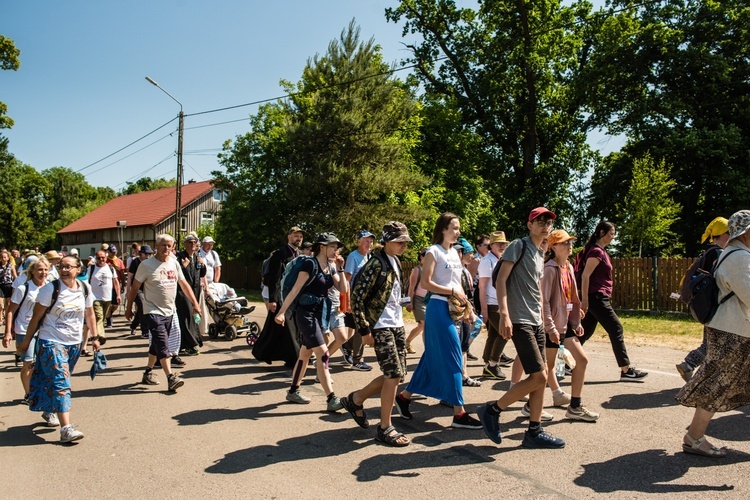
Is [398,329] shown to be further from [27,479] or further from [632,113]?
[632,113]

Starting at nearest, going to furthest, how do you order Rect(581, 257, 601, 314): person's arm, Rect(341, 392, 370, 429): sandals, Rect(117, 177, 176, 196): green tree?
Rect(341, 392, 370, 429): sandals → Rect(581, 257, 601, 314): person's arm → Rect(117, 177, 176, 196): green tree

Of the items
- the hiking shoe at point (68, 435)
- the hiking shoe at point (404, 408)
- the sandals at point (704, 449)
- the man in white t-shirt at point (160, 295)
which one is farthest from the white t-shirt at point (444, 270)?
the man in white t-shirt at point (160, 295)

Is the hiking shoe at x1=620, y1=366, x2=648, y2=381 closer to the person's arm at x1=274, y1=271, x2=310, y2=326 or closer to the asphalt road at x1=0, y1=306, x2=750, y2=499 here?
the asphalt road at x1=0, y1=306, x2=750, y2=499

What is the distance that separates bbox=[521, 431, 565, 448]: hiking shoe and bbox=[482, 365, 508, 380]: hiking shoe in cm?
287

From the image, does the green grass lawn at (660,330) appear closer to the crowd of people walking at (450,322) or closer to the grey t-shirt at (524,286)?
the crowd of people walking at (450,322)

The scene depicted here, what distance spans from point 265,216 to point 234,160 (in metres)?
4.69

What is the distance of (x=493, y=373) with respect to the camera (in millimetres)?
8078

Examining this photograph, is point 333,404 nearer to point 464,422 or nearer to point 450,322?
point 464,422

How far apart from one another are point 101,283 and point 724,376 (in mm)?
10946

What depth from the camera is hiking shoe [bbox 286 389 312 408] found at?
6.90 metres

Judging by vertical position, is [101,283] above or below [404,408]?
above

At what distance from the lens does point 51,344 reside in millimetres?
5785

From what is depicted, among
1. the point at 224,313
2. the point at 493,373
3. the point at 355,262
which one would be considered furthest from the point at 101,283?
the point at 493,373

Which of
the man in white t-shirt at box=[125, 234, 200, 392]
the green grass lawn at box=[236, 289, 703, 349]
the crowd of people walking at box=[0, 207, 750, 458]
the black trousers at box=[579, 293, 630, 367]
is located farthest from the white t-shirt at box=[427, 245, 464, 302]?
the green grass lawn at box=[236, 289, 703, 349]
